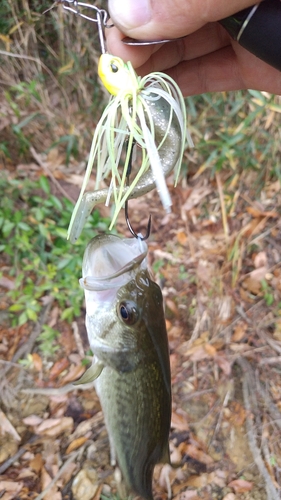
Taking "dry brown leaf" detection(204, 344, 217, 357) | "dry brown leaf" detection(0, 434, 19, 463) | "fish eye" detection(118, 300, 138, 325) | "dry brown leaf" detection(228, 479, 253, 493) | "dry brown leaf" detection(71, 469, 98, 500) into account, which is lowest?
"dry brown leaf" detection(228, 479, 253, 493)

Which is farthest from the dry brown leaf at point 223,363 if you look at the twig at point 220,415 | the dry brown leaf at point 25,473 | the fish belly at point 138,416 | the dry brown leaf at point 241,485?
the dry brown leaf at point 25,473

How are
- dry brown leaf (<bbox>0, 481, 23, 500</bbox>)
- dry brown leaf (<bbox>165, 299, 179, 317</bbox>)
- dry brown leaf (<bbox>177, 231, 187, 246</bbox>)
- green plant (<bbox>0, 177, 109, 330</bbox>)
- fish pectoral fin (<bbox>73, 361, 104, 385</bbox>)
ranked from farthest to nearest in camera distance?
dry brown leaf (<bbox>177, 231, 187, 246</bbox>) → dry brown leaf (<bbox>165, 299, 179, 317</bbox>) → green plant (<bbox>0, 177, 109, 330</bbox>) → dry brown leaf (<bbox>0, 481, 23, 500</bbox>) → fish pectoral fin (<bbox>73, 361, 104, 385</bbox>)

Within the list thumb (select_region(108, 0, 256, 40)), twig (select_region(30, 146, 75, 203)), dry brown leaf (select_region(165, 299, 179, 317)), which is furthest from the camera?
twig (select_region(30, 146, 75, 203))

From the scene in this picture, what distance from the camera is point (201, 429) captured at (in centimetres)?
234

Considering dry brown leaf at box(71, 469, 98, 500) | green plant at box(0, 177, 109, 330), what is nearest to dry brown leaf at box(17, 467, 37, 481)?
dry brown leaf at box(71, 469, 98, 500)

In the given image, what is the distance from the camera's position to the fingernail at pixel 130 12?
1.02 meters

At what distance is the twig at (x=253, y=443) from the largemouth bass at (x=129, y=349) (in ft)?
3.41

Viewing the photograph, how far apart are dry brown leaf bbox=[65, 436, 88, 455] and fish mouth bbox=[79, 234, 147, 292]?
1.47 m

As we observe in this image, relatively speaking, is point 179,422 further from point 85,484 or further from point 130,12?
point 130,12

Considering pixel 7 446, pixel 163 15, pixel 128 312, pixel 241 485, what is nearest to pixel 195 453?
pixel 241 485

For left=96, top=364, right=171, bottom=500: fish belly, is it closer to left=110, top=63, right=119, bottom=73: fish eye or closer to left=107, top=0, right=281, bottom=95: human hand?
left=110, top=63, right=119, bottom=73: fish eye

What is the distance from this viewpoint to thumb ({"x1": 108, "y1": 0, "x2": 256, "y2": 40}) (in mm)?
975

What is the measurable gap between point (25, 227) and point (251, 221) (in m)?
1.61

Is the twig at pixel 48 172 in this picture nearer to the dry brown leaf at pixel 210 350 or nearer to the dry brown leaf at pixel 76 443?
the dry brown leaf at pixel 210 350
